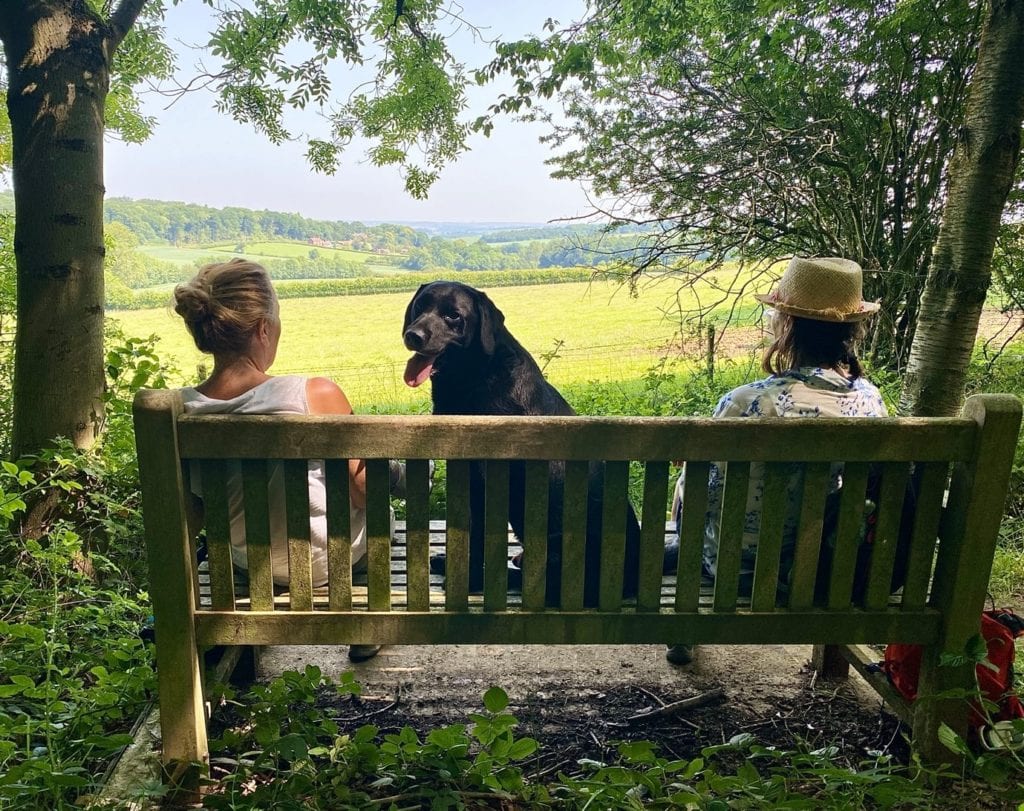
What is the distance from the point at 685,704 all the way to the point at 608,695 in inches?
11.6

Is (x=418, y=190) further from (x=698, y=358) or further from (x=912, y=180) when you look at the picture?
(x=912, y=180)

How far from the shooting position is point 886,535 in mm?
2152

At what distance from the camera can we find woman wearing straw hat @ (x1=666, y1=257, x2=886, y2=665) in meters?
2.40

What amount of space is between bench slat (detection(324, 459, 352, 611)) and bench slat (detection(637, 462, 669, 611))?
87 centimetres

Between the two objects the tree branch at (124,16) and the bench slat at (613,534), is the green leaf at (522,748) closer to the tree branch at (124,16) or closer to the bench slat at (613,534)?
the bench slat at (613,534)

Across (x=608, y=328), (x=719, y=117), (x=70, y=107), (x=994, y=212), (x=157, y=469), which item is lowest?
(x=608, y=328)

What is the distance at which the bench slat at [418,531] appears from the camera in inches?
81.8

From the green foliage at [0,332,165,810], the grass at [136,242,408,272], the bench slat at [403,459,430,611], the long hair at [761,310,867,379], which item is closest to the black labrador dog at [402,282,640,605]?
the bench slat at [403,459,430,611]

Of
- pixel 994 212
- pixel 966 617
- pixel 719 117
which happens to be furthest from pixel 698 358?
pixel 966 617

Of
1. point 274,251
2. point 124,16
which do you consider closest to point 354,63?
point 124,16

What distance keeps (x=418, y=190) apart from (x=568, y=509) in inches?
280

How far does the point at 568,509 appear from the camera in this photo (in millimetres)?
2119

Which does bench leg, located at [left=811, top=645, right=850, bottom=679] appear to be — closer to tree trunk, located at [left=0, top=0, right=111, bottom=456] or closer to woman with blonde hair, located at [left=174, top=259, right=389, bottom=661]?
woman with blonde hair, located at [left=174, top=259, right=389, bottom=661]

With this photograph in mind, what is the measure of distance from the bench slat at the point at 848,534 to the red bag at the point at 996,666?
0.44 m
